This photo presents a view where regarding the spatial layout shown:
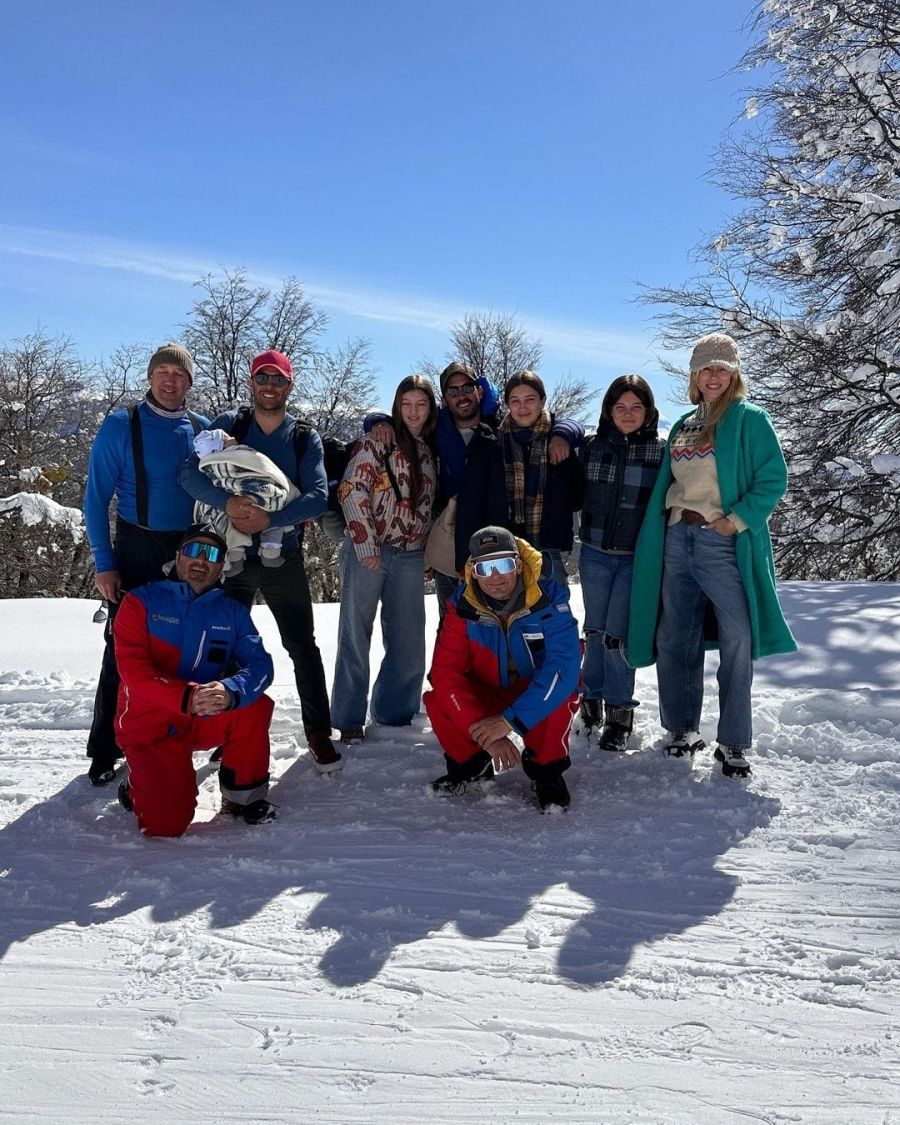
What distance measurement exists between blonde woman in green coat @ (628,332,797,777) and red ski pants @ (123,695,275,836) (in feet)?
6.46

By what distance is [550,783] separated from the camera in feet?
12.7

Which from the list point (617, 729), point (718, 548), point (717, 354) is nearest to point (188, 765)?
point (617, 729)

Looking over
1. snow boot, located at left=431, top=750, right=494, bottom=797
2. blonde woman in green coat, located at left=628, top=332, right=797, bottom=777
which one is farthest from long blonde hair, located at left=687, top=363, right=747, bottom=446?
snow boot, located at left=431, top=750, right=494, bottom=797

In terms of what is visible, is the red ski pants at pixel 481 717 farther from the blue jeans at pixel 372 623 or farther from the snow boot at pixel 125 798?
the snow boot at pixel 125 798

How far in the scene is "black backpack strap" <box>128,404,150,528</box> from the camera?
13.5 ft

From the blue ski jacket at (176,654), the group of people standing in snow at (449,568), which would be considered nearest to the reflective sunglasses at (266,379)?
the group of people standing in snow at (449,568)

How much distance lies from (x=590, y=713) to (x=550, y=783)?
3.44 feet

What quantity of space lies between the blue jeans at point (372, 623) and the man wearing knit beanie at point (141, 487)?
99 centimetres

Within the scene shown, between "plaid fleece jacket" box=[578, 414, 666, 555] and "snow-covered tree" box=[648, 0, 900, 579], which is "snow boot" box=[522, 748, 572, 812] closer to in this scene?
"plaid fleece jacket" box=[578, 414, 666, 555]

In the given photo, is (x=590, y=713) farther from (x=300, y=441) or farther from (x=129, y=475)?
(x=129, y=475)

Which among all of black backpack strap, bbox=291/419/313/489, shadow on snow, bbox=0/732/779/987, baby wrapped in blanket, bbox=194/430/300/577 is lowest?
shadow on snow, bbox=0/732/779/987

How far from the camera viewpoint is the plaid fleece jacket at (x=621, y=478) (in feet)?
14.6

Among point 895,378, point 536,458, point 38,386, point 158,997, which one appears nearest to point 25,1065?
point 158,997

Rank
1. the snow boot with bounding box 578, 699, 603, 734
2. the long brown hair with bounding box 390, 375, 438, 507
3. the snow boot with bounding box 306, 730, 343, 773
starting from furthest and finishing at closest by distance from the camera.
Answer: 1. the snow boot with bounding box 578, 699, 603, 734
2. the long brown hair with bounding box 390, 375, 438, 507
3. the snow boot with bounding box 306, 730, 343, 773
